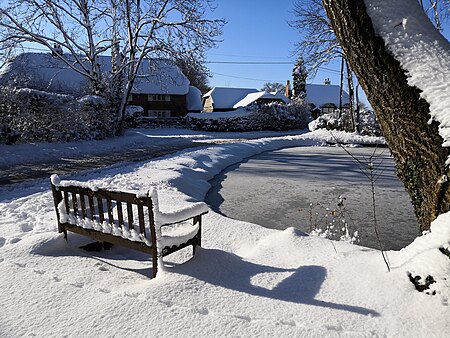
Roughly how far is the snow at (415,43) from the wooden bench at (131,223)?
2.32 meters

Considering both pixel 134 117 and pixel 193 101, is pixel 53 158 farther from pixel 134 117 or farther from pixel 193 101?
pixel 193 101

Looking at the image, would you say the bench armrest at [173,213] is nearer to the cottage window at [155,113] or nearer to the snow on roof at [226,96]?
the cottage window at [155,113]

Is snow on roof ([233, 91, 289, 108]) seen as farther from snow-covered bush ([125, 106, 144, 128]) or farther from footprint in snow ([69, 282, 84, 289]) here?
footprint in snow ([69, 282, 84, 289])

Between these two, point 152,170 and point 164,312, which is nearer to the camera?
point 164,312

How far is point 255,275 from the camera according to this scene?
3180mm

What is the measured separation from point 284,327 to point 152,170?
23.7 ft

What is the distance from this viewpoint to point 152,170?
29.7 ft

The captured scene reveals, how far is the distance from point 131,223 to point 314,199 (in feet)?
16.8

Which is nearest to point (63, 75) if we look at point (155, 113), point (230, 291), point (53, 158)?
point (155, 113)

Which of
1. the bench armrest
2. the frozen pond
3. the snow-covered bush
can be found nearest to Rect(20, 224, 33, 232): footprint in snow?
the bench armrest

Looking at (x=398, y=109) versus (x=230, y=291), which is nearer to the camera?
(x=398, y=109)

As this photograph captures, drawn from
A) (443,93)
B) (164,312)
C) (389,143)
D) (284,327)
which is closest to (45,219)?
(164,312)

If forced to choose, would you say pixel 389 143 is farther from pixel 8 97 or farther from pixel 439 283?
pixel 8 97

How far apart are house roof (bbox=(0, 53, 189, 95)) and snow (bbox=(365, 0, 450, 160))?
51.7 feet
